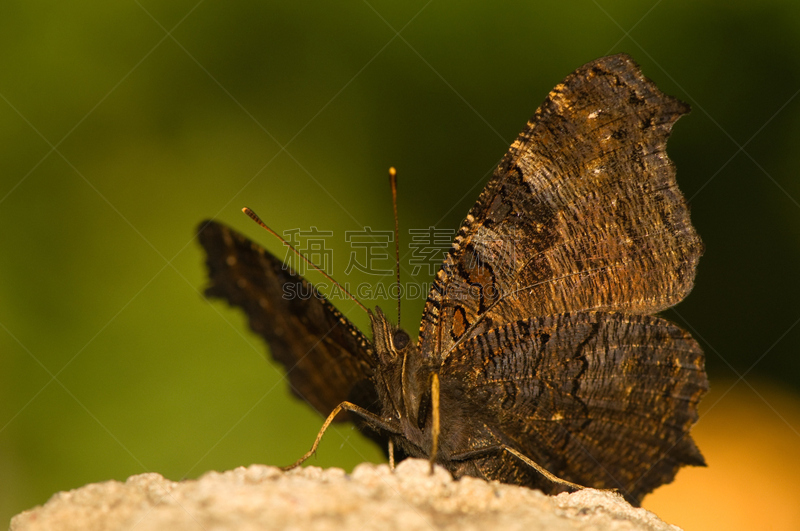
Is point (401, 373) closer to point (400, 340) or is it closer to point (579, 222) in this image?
point (400, 340)

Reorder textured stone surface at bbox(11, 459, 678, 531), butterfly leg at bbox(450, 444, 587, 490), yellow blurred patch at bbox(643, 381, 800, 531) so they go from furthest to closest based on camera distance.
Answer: yellow blurred patch at bbox(643, 381, 800, 531)
butterfly leg at bbox(450, 444, 587, 490)
textured stone surface at bbox(11, 459, 678, 531)

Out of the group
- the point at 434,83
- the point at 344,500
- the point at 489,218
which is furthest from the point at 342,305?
the point at 344,500

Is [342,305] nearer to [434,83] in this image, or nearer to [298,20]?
[434,83]

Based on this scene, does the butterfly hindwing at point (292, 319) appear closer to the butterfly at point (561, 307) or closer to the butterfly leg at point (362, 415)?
the butterfly at point (561, 307)

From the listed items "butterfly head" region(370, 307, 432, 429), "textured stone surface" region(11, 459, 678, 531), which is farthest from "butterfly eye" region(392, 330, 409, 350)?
"textured stone surface" region(11, 459, 678, 531)

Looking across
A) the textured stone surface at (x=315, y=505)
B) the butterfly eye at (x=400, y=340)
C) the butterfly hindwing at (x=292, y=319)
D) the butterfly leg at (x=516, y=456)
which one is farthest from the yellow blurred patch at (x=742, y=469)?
the textured stone surface at (x=315, y=505)

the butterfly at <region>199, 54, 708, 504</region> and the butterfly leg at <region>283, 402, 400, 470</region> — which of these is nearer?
the butterfly leg at <region>283, 402, 400, 470</region>

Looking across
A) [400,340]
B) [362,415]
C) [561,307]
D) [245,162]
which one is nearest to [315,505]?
[362,415]

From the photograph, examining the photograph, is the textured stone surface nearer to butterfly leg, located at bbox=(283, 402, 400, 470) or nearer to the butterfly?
butterfly leg, located at bbox=(283, 402, 400, 470)
